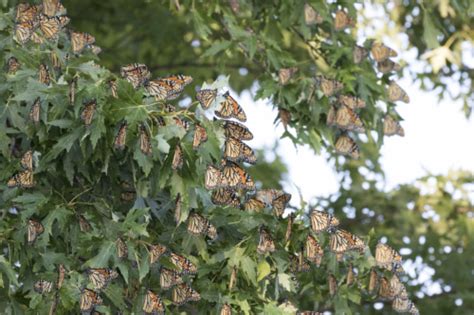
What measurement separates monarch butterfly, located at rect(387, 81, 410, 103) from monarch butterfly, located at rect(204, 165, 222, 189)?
2.45 meters

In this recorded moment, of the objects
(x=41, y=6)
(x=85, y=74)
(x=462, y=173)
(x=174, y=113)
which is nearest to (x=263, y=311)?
(x=174, y=113)

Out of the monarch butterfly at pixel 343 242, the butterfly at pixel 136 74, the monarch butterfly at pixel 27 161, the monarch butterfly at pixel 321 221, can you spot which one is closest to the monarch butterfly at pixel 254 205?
the monarch butterfly at pixel 321 221

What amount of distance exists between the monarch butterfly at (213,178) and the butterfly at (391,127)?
2368 millimetres

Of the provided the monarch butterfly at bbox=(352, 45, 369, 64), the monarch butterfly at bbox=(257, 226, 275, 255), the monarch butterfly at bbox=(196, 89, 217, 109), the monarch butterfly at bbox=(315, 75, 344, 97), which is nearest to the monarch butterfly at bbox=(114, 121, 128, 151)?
the monarch butterfly at bbox=(196, 89, 217, 109)

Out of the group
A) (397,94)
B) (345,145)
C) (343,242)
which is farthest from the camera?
(397,94)

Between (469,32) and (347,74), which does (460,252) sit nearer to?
(469,32)

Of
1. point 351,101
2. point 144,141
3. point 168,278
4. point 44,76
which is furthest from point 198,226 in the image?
point 351,101

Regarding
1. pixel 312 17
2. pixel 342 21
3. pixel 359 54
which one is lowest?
pixel 359 54

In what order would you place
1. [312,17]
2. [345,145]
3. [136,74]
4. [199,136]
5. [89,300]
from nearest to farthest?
1. [89,300]
2. [199,136]
3. [136,74]
4. [345,145]
5. [312,17]

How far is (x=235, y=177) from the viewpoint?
17.6ft

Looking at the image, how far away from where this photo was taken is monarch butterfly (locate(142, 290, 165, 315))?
5.30m

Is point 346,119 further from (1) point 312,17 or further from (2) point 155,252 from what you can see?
(2) point 155,252

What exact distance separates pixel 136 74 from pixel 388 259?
1.79 meters

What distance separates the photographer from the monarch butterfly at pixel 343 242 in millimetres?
5844
